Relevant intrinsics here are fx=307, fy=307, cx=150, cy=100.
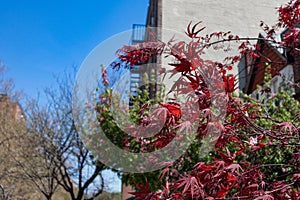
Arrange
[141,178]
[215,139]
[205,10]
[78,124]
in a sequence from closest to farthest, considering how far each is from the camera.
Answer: [215,139], [141,178], [78,124], [205,10]

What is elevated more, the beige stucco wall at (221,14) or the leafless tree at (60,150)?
the beige stucco wall at (221,14)

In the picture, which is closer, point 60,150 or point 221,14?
point 60,150

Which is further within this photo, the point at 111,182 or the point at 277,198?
the point at 111,182

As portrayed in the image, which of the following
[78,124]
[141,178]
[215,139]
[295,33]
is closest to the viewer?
[215,139]

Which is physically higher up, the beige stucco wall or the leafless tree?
the beige stucco wall

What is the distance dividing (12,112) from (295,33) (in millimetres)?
12642

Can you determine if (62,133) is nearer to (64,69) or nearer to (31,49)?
(64,69)

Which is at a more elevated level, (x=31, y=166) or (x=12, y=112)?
(x=12, y=112)

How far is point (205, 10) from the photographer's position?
1263 cm

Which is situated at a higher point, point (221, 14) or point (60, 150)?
point (221, 14)

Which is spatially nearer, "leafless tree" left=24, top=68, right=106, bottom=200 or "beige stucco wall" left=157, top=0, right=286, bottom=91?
→ "leafless tree" left=24, top=68, right=106, bottom=200

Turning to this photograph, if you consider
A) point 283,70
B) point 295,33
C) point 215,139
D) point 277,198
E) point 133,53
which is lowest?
point 277,198

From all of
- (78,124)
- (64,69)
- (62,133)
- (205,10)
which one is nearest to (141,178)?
(78,124)

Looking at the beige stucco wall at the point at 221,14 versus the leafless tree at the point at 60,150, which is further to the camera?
the beige stucco wall at the point at 221,14
